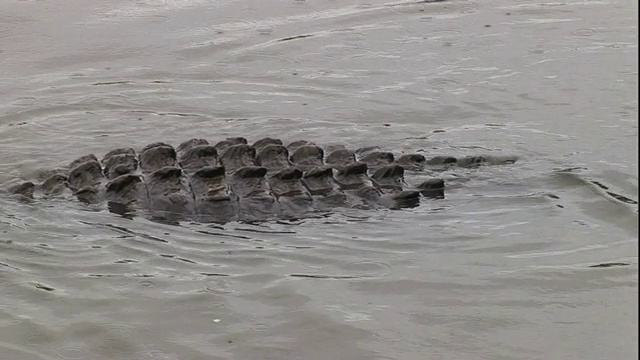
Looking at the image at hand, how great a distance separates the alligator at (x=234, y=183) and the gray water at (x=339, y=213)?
0.11 metres

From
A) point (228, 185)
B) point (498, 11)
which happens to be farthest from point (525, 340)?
point (498, 11)

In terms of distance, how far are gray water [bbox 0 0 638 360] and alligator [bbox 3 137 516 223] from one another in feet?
0.37

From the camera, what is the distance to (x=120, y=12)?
1046cm

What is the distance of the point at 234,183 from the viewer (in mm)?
5586

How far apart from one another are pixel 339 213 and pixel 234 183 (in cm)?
67

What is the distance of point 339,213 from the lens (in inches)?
219

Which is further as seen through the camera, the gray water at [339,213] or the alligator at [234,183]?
the alligator at [234,183]

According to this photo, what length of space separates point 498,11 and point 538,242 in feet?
18.8

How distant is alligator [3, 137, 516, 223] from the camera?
5.52 m

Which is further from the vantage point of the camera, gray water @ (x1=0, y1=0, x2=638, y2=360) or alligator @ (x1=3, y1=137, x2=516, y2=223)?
alligator @ (x1=3, y1=137, x2=516, y2=223)

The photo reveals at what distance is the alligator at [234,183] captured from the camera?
5.52m

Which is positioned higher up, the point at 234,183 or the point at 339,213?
the point at 234,183

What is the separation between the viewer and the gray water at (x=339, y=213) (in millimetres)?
4453

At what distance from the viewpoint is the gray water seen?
4.45m
